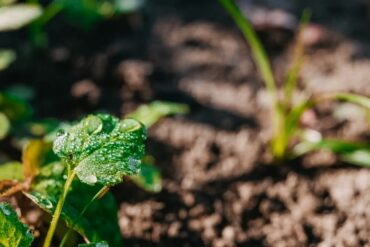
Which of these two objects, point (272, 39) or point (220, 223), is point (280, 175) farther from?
point (272, 39)

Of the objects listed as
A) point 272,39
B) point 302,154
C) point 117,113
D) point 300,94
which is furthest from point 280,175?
point 272,39

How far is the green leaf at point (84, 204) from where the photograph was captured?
34.7 inches

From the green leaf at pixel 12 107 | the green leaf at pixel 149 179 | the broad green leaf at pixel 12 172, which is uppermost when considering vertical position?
the green leaf at pixel 12 107

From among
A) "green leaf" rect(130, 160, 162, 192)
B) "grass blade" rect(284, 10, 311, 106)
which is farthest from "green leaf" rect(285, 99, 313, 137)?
"green leaf" rect(130, 160, 162, 192)

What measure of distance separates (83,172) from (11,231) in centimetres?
16

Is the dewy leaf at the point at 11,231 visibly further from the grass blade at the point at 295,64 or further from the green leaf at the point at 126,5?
the green leaf at the point at 126,5

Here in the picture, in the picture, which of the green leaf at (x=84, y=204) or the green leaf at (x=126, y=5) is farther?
the green leaf at (x=126, y=5)

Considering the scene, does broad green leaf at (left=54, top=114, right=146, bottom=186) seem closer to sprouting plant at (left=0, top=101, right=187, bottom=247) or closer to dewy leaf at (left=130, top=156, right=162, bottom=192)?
sprouting plant at (left=0, top=101, right=187, bottom=247)

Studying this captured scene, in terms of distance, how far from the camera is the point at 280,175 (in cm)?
131

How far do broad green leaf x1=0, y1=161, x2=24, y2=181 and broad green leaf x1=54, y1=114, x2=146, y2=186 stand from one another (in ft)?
0.82

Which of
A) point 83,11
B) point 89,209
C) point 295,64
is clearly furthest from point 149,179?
point 83,11

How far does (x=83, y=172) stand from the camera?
0.78 metres

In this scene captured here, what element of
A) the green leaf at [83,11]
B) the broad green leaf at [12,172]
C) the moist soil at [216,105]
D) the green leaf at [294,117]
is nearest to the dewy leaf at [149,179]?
the moist soil at [216,105]

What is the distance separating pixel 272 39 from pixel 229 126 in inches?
19.8
